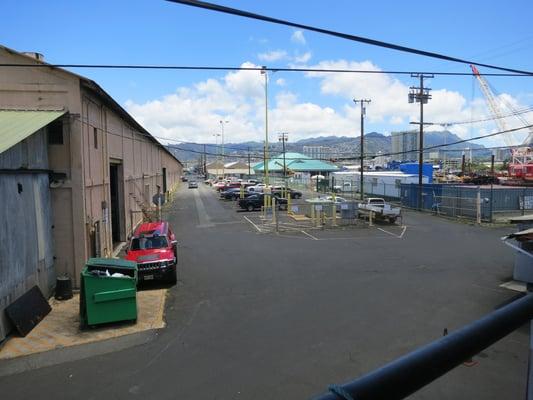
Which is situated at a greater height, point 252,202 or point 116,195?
point 116,195

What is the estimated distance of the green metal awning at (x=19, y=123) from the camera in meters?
10.3

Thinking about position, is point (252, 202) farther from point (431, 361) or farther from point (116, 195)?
point (431, 361)

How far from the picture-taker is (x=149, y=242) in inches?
608

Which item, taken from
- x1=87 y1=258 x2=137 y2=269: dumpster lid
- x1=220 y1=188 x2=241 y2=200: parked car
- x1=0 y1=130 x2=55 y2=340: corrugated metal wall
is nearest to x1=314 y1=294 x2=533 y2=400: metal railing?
x1=0 y1=130 x2=55 y2=340: corrugated metal wall

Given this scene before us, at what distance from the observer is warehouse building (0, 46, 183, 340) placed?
10.5 meters

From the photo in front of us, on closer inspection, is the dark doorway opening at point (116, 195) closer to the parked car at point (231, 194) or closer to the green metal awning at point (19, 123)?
the green metal awning at point (19, 123)

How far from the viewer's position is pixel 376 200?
34250 mm

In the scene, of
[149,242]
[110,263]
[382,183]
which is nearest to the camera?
[110,263]

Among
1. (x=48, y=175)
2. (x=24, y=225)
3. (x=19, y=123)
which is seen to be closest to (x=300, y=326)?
(x=24, y=225)

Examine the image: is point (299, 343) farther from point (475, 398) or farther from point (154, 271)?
point (154, 271)

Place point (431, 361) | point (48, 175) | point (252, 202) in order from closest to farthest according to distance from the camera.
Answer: point (431, 361)
point (48, 175)
point (252, 202)

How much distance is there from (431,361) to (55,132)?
1457 cm

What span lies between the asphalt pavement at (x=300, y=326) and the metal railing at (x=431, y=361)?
6.10m

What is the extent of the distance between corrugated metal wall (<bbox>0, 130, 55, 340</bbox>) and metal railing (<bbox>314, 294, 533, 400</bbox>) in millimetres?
10341
